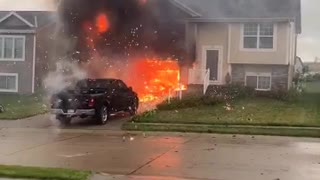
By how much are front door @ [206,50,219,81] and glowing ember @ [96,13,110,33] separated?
542 centimetres

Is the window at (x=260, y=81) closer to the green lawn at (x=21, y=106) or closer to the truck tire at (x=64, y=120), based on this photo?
the green lawn at (x=21, y=106)

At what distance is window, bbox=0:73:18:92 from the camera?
24297 millimetres

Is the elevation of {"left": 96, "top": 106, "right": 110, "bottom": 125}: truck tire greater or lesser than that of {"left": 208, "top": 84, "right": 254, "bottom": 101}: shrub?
lesser

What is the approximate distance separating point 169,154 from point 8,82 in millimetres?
17396

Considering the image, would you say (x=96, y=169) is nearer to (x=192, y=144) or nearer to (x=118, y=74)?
(x=192, y=144)

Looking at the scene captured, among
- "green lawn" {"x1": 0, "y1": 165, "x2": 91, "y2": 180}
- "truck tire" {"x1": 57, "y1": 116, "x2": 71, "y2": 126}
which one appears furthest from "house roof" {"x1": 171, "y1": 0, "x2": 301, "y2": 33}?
"green lawn" {"x1": 0, "y1": 165, "x2": 91, "y2": 180}

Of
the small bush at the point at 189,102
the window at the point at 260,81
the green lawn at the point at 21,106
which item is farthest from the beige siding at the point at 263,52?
the green lawn at the point at 21,106

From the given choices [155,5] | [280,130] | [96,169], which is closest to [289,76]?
[155,5]

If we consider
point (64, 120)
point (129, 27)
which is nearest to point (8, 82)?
point (129, 27)

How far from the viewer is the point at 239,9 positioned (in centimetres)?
1734

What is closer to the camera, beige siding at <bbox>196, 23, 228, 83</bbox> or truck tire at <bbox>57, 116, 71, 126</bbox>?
truck tire at <bbox>57, 116, 71, 126</bbox>

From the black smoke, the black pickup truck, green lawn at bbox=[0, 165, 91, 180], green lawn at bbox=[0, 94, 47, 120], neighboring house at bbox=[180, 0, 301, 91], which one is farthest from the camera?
neighboring house at bbox=[180, 0, 301, 91]

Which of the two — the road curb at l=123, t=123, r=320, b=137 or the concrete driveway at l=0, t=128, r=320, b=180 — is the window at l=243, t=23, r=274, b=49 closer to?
the road curb at l=123, t=123, r=320, b=137

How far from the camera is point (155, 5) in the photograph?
16734 mm
